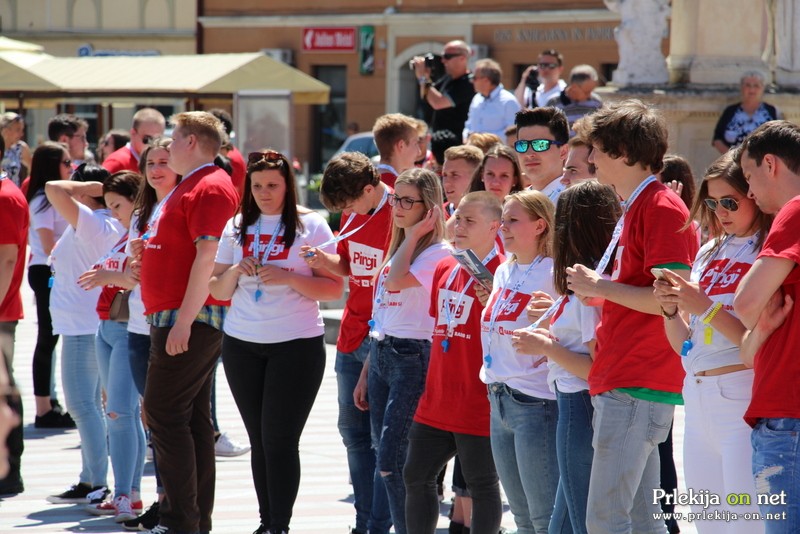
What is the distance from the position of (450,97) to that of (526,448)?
7.06 m

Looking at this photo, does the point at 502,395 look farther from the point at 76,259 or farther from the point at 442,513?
the point at 76,259

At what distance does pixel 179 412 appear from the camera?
618cm

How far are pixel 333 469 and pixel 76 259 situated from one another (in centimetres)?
204

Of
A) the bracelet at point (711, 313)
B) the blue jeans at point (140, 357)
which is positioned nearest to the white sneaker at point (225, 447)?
the blue jeans at point (140, 357)

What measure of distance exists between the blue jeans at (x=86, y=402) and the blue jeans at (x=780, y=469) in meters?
4.37

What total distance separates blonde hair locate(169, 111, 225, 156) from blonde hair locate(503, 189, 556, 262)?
5.73 ft

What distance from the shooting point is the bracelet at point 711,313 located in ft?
13.7

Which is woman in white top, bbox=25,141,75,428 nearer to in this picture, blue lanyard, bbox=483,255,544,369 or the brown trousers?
the brown trousers

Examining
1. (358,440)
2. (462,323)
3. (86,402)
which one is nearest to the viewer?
(462,323)

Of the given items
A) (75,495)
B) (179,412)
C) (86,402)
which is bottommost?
(75,495)

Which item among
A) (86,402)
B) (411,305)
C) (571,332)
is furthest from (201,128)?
(571,332)

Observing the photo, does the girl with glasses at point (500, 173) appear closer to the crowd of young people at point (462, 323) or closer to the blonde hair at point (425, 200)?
the crowd of young people at point (462, 323)

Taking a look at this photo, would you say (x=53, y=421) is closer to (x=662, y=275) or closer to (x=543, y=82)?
(x=543, y=82)

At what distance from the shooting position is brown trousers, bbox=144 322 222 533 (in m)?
6.12
